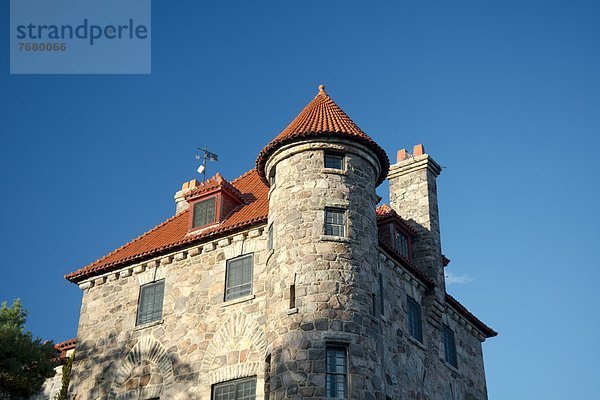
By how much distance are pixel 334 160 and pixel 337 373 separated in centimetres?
673

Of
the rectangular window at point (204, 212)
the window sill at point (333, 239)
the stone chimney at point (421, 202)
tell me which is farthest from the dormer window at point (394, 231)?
the rectangular window at point (204, 212)

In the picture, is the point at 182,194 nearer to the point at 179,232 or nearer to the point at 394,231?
the point at 179,232

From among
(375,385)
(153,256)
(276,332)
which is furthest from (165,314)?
(375,385)

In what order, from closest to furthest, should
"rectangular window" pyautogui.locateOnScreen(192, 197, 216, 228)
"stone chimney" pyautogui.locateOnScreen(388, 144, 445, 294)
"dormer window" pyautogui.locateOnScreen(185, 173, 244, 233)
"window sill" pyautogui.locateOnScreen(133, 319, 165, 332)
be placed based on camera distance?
1. "window sill" pyautogui.locateOnScreen(133, 319, 165, 332)
2. "dormer window" pyautogui.locateOnScreen(185, 173, 244, 233)
3. "rectangular window" pyautogui.locateOnScreen(192, 197, 216, 228)
4. "stone chimney" pyautogui.locateOnScreen(388, 144, 445, 294)

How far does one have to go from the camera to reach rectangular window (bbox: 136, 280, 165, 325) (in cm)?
2911

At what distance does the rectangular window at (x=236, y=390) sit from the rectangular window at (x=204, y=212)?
238 inches

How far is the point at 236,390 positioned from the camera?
25891 mm

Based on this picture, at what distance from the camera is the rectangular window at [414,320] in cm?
2912

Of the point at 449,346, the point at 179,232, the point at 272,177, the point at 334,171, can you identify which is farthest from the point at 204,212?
the point at 449,346

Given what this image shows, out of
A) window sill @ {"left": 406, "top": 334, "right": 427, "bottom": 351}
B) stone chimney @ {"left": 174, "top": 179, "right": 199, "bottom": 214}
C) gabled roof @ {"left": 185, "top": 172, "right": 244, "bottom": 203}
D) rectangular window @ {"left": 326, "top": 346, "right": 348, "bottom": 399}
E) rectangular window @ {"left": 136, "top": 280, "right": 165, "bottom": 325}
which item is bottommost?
rectangular window @ {"left": 326, "top": 346, "right": 348, "bottom": 399}

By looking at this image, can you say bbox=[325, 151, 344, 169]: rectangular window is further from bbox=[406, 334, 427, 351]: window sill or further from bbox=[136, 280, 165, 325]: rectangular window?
bbox=[136, 280, 165, 325]: rectangular window

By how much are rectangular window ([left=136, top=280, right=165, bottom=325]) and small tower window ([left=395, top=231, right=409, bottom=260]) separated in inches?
318

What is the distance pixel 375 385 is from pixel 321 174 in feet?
21.2

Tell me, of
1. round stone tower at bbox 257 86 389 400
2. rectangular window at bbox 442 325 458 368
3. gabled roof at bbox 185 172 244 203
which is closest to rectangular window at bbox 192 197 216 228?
gabled roof at bbox 185 172 244 203
